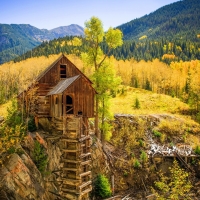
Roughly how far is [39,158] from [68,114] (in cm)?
518

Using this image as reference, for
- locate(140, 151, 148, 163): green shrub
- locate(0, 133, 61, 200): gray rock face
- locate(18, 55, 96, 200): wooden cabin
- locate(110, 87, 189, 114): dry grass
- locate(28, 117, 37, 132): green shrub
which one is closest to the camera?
locate(0, 133, 61, 200): gray rock face

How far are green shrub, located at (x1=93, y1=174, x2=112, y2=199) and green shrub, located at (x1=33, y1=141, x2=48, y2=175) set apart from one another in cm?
709

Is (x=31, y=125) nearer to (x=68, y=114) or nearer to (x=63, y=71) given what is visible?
(x=68, y=114)

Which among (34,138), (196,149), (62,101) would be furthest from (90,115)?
(196,149)

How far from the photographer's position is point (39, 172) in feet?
75.6

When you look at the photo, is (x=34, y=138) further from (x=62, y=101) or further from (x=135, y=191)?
(x=135, y=191)

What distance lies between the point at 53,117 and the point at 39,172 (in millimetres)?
6559

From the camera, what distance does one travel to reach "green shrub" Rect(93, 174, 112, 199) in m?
27.7

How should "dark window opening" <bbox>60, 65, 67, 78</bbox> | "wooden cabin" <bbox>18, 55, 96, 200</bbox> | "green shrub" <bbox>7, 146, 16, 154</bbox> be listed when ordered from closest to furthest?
"green shrub" <bbox>7, 146, 16, 154</bbox>, "wooden cabin" <bbox>18, 55, 96, 200</bbox>, "dark window opening" <bbox>60, 65, 67, 78</bbox>

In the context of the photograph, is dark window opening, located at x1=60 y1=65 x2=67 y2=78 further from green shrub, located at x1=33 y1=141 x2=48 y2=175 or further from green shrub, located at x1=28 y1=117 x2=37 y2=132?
green shrub, located at x1=33 y1=141 x2=48 y2=175

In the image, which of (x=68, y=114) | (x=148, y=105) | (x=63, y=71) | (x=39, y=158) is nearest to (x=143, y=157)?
A: (x=68, y=114)

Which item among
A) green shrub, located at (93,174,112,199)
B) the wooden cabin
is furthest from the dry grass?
the wooden cabin

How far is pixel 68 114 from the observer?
26.0 metres

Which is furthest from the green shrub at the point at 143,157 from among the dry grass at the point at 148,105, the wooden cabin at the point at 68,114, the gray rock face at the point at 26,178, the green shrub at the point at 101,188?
the gray rock face at the point at 26,178
